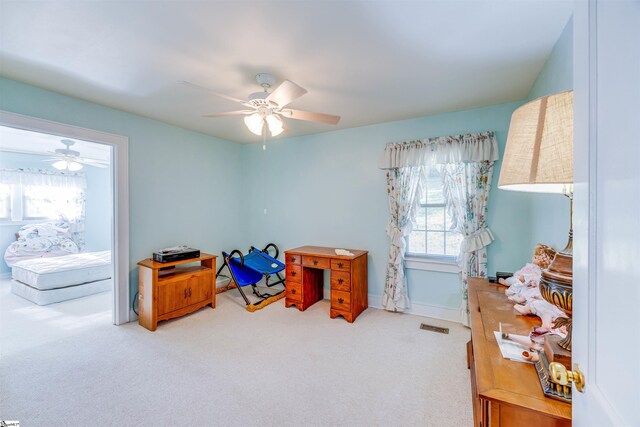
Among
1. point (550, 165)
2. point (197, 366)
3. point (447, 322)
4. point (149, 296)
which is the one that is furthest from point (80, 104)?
point (447, 322)

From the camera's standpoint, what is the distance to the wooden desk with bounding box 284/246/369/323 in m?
3.28

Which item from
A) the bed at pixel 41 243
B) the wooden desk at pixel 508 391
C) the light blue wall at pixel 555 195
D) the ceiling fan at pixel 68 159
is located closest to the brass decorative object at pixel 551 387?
the wooden desk at pixel 508 391

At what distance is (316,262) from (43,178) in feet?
20.7

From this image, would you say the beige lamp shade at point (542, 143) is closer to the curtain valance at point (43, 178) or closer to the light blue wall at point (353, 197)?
the light blue wall at point (353, 197)

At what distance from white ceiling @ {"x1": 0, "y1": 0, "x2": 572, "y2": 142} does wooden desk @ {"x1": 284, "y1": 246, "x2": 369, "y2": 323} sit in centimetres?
185

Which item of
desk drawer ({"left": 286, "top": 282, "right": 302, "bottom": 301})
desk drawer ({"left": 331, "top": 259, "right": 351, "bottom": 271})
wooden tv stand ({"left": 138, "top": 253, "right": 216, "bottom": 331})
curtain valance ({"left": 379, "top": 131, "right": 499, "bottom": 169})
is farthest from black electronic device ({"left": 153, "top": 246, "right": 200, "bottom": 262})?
curtain valance ({"left": 379, "top": 131, "right": 499, "bottom": 169})

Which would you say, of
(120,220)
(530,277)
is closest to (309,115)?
(530,277)

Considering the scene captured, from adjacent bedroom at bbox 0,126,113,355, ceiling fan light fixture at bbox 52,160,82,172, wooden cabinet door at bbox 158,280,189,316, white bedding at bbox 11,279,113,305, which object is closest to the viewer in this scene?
wooden cabinet door at bbox 158,280,189,316

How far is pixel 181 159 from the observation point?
3.86 metres

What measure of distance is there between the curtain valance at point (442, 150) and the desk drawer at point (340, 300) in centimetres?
170

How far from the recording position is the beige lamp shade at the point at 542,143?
87 cm

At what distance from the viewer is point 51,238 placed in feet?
18.1

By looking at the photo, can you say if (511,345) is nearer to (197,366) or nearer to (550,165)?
(550,165)

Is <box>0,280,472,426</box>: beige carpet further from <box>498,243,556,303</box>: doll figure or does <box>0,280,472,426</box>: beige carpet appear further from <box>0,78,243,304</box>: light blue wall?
<box>0,78,243,304</box>: light blue wall
